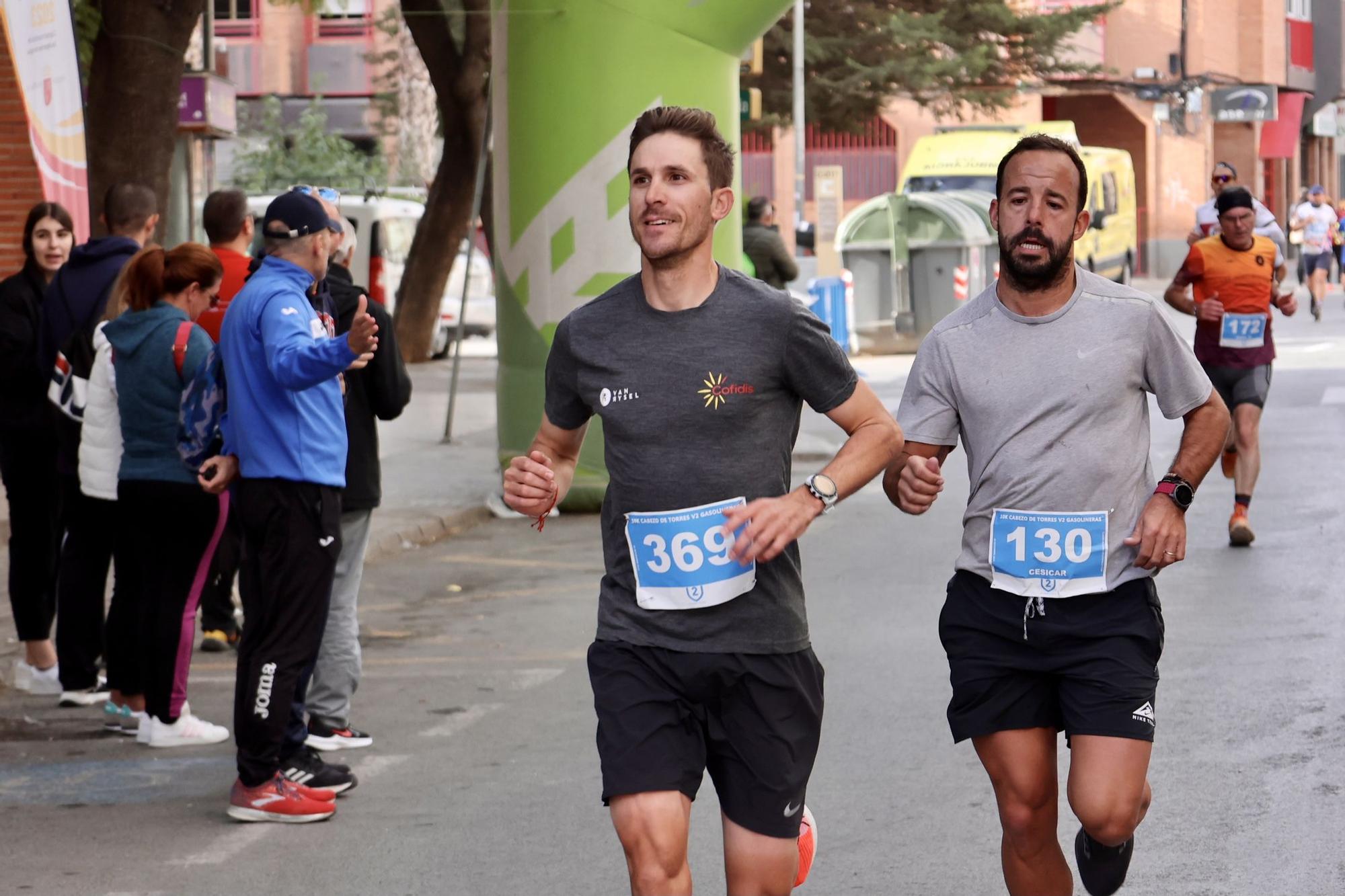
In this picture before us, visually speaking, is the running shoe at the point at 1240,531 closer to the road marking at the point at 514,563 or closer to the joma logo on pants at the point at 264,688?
the road marking at the point at 514,563

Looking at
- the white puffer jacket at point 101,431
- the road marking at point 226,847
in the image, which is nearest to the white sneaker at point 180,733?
the white puffer jacket at point 101,431

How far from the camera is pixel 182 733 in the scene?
750 centimetres

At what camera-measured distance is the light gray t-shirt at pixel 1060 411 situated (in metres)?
4.64

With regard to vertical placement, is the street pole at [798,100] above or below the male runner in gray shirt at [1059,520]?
above

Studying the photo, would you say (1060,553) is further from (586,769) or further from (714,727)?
(586,769)

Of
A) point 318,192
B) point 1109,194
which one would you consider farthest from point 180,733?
point 1109,194

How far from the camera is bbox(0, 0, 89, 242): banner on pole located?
9.28 m

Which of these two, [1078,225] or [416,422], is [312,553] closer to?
[1078,225]

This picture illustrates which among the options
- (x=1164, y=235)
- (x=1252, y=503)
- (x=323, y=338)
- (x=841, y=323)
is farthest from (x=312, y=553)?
(x=1164, y=235)

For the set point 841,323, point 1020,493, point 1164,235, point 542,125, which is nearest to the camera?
point 1020,493

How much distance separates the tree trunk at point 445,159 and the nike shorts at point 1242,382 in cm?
1248

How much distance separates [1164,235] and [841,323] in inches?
1116

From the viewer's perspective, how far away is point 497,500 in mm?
14242

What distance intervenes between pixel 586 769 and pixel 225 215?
300cm
